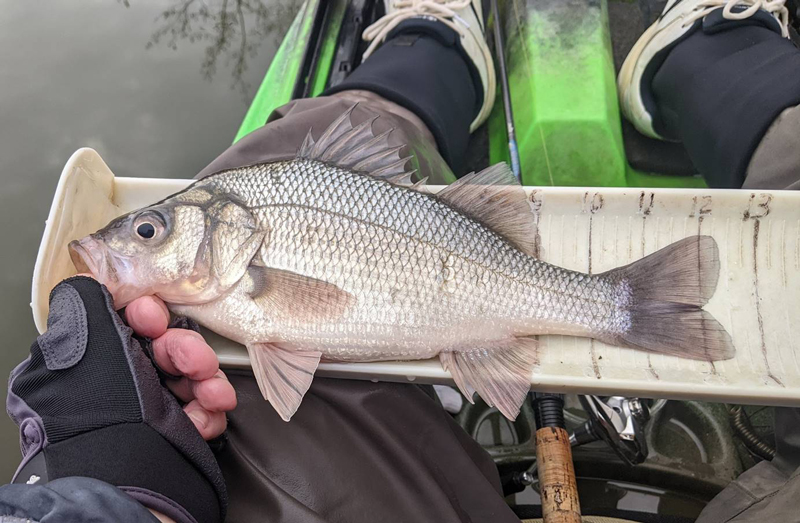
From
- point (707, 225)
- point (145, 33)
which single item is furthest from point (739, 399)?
point (145, 33)

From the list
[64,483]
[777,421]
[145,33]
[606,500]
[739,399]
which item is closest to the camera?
[64,483]

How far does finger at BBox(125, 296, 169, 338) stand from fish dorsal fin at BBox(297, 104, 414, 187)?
21.0 inches

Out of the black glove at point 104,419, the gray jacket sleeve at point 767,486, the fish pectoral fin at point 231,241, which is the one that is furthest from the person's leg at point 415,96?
the gray jacket sleeve at point 767,486

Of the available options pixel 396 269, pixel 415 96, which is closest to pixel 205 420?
pixel 396 269

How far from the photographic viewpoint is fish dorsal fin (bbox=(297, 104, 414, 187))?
1.42 metres

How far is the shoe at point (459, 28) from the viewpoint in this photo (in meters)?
2.45

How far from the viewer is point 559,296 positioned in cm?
133

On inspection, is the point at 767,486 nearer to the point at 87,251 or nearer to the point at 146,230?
the point at 146,230

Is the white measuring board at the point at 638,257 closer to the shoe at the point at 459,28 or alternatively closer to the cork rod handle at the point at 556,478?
the cork rod handle at the point at 556,478

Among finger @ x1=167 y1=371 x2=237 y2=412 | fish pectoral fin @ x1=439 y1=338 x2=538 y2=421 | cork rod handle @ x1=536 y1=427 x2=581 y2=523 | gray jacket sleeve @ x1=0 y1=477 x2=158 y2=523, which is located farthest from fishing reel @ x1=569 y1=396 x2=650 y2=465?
gray jacket sleeve @ x1=0 y1=477 x2=158 y2=523

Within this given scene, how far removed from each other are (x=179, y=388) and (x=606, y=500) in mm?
1552

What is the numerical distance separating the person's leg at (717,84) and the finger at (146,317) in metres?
1.78

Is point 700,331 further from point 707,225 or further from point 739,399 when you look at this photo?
point 707,225

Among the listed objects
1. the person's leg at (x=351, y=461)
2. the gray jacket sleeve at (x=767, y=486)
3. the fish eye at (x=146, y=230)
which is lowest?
the gray jacket sleeve at (x=767, y=486)
